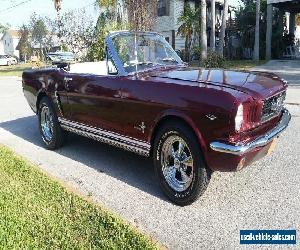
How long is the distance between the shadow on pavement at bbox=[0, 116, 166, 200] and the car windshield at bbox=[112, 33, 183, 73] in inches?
53.4

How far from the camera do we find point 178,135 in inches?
161

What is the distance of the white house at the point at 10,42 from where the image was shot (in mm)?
88525

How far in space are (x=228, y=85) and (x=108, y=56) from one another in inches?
75.0

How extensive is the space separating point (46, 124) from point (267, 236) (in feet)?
14.4

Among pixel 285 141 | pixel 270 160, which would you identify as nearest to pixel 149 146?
pixel 270 160

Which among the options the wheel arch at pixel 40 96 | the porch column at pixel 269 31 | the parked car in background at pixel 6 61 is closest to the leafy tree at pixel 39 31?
the parked car in background at pixel 6 61

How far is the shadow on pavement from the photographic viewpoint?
4930 millimetres

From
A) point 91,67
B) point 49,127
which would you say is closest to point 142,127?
point 91,67

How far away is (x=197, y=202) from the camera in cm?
423

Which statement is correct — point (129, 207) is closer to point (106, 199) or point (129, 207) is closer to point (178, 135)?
point (106, 199)

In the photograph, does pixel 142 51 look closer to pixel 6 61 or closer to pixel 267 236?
pixel 267 236

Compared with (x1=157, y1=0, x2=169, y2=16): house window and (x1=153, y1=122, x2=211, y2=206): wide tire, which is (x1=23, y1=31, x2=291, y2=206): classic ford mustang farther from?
(x1=157, y1=0, x2=169, y2=16): house window

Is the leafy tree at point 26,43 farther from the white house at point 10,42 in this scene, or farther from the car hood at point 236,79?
the car hood at point 236,79

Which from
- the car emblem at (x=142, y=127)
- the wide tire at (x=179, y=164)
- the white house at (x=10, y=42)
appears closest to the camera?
the wide tire at (x=179, y=164)
